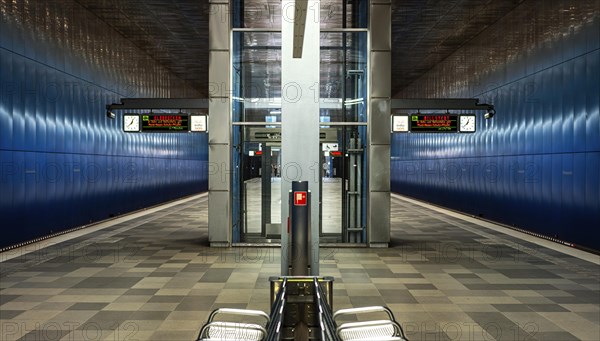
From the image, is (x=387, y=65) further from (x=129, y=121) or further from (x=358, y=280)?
(x=129, y=121)

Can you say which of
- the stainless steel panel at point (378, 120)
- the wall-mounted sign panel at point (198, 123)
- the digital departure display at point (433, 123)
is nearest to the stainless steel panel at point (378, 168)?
the stainless steel panel at point (378, 120)

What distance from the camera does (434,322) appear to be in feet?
20.3

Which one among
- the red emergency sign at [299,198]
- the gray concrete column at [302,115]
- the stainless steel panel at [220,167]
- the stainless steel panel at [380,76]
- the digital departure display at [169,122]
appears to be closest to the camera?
the red emergency sign at [299,198]

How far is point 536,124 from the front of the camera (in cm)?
1362

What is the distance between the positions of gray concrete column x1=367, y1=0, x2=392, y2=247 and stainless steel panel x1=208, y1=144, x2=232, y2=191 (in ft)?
10.4

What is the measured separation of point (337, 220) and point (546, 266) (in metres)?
4.68

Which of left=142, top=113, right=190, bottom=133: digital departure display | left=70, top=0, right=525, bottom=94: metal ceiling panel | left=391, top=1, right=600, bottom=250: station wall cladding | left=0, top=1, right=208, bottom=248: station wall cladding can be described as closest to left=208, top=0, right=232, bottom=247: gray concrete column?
left=70, top=0, right=525, bottom=94: metal ceiling panel

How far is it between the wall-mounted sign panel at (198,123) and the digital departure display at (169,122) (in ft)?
0.60

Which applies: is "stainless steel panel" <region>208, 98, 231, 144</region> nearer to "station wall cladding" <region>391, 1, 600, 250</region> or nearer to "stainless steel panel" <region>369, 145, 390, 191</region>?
"stainless steel panel" <region>369, 145, 390, 191</region>

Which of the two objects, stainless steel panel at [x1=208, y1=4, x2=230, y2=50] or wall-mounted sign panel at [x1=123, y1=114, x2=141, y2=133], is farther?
wall-mounted sign panel at [x1=123, y1=114, x2=141, y2=133]

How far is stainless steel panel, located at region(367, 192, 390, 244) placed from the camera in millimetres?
11734

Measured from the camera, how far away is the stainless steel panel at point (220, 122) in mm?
11722

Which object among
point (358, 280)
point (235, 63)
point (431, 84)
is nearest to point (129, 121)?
point (235, 63)

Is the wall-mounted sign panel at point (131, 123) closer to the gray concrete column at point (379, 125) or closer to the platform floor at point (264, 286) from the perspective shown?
the platform floor at point (264, 286)
